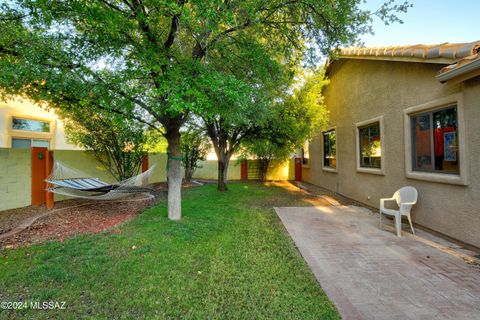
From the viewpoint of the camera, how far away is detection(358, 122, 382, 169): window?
6538mm

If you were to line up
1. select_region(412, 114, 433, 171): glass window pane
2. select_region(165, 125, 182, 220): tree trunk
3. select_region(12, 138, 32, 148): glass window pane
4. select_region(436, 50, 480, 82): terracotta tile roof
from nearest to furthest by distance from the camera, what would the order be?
select_region(436, 50, 480, 82): terracotta tile roof < select_region(412, 114, 433, 171): glass window pane < select_region(165, 125, 182, 220): tree trunk < select_region(12, 138, 32, 148): glass window pane

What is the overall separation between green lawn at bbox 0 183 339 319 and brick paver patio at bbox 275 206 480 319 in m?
0.27

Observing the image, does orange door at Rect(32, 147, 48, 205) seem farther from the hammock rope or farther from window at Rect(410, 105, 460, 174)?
window at Rect(410, 105, 460, 174)

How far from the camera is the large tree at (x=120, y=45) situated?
347 cm

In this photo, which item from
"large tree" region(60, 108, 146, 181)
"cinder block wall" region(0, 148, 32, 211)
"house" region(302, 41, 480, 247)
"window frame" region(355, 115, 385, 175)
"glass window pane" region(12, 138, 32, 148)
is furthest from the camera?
"glass window pane" region(12, 138, 32, 148)

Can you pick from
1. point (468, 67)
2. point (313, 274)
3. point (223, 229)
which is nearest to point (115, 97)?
point (223, 229)

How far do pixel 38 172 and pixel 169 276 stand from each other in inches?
229

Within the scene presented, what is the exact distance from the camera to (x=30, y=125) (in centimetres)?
1002

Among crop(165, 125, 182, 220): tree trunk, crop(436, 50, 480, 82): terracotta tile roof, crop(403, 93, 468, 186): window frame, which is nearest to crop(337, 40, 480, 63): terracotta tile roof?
crop(436, 50, 480, 82): terracotta tile roof

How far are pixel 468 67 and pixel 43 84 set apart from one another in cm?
675

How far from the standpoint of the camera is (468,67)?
11.1 feet

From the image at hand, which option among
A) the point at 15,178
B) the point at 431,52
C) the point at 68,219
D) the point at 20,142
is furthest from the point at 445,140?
the point at 20,142

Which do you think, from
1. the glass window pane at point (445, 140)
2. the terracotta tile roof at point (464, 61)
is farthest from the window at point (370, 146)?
the terracotta tile roof at point (464, 61)

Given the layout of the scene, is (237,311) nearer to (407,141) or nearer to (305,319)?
(305,319)
